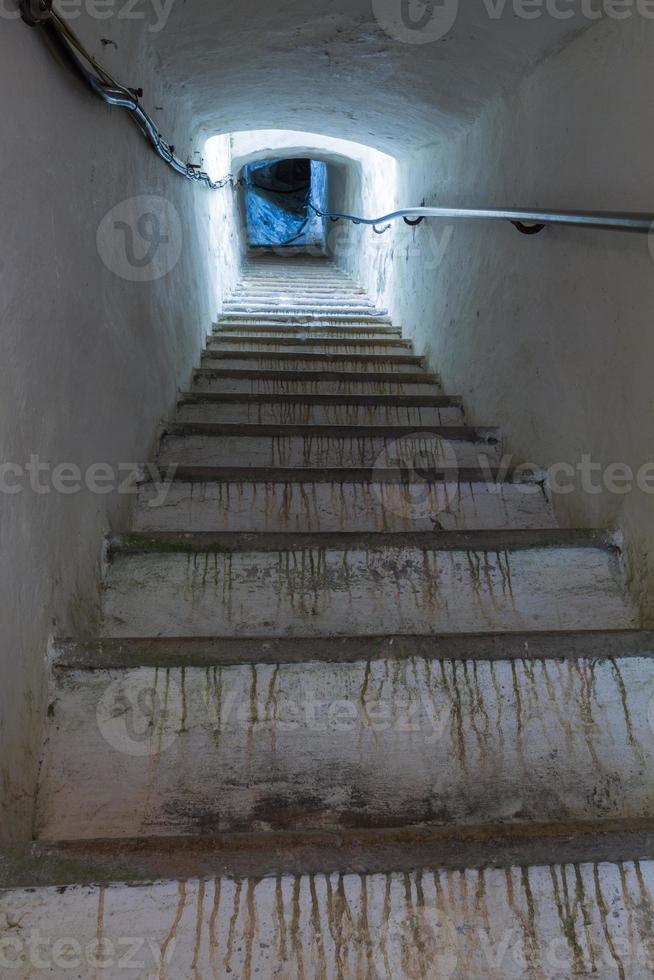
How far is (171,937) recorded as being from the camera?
2.75 ft

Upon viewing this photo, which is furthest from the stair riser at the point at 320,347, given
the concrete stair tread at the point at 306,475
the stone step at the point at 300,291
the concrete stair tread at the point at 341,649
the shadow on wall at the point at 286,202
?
the shadow on wall at the point at 286,202

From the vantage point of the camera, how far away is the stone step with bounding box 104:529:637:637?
1.50m

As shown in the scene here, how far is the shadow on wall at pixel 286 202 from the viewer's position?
8.23 meters

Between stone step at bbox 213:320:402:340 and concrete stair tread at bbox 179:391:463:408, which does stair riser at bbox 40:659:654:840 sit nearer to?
concrete stair tread at bbox 179:391:463:408

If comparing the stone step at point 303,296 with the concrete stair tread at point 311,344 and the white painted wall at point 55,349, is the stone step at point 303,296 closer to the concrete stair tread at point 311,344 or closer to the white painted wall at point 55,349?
the concrete stair tread at point 311,344

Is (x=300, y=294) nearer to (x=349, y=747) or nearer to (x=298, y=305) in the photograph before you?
(x=298, y=305)

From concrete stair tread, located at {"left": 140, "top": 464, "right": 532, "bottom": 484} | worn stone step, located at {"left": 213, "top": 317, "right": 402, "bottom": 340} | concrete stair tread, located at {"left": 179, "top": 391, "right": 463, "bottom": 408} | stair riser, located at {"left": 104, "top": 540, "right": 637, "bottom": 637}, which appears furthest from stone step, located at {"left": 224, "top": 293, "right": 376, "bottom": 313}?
stair riser, located at {"left": 104, "top": 540, "right": 637, "bottom": 637}

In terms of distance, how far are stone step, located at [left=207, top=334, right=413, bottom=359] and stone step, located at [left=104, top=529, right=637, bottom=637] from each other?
2262 mm

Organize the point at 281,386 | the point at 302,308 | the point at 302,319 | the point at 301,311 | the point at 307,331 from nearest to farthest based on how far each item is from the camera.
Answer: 1. the point at 281,386
2. the point at 307,331
3. the point at 302,319
4. the point at 301,311
5. the point at 302,308

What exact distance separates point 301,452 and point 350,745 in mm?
1265

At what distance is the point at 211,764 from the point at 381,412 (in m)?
1.80

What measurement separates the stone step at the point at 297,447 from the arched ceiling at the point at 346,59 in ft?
3.86

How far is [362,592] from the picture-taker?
60.3 inches

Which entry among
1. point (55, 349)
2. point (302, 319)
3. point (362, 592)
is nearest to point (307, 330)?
point (302, 319)
